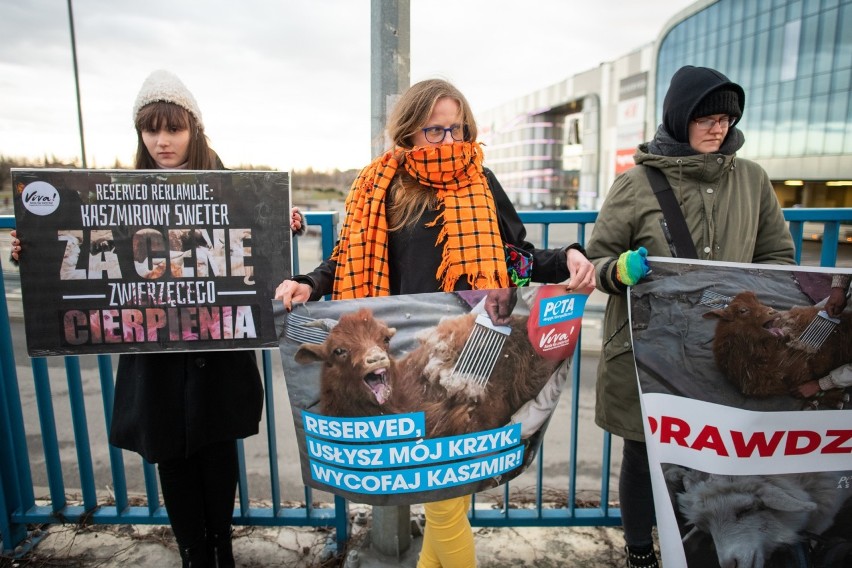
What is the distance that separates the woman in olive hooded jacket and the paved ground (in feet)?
2.69

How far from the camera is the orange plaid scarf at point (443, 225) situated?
1.70m

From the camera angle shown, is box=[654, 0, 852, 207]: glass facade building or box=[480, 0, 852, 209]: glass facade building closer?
box=[654, 0, 852, 207]: glass facade building

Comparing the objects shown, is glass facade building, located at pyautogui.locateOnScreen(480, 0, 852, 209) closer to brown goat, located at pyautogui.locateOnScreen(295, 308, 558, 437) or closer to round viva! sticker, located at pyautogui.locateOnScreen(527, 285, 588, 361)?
round viva! sticker, located at pyautogui.locateOnScreen(527, 285, 588, 361)

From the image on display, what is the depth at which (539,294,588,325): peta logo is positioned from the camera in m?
1.61

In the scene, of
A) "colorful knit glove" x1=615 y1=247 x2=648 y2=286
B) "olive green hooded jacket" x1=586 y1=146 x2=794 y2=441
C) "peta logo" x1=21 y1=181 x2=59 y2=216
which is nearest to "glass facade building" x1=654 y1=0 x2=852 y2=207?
"olive green hooded jacket" x1=586 y1=146 x2=794 y2=441

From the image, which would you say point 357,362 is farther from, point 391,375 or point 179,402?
point 179,402

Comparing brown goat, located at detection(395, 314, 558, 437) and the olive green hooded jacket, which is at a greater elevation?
the olive green hooded jacket

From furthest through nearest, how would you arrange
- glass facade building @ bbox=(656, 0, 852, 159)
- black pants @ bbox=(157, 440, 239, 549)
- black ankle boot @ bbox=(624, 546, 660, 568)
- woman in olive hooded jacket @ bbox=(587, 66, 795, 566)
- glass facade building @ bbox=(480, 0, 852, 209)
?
glass facade building @ bbox=(480, 0, 852, 209)
glass facade building @ bbox=(656, 0, 852, 159)
black ankle boot @ bbox=(624, 546, 660, 568)
black pants @ bbox=(157, 440, 239, 549)
woman in olive hooded jacket @ bbox=(587, 66, 795, 566)

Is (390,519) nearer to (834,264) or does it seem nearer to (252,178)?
(252,178)

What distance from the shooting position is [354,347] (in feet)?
5.03

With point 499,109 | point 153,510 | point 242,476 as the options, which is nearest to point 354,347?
point 242,476

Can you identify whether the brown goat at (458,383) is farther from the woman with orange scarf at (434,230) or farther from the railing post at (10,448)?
the railing post at (10,448)

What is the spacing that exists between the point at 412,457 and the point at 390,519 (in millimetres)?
892

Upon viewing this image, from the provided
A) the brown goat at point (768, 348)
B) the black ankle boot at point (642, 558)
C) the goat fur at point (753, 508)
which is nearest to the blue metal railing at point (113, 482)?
the black ankle boot at point (642, 558)
